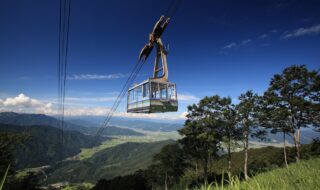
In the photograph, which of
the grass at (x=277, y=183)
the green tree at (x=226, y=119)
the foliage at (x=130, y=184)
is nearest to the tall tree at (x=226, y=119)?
the green tree at (x=226, y=119)

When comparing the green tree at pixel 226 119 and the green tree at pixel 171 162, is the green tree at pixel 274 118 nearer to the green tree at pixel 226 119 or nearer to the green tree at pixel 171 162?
the green tree at pixel 226 119

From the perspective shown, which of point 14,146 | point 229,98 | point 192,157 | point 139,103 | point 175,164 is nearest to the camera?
point 139,103

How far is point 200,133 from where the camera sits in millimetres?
29828

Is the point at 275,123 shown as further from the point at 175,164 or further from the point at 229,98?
the point at 175,164

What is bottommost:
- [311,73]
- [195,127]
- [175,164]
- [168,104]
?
[175,164]

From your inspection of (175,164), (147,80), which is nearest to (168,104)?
(147,80)

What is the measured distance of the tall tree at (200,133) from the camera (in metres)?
29.3

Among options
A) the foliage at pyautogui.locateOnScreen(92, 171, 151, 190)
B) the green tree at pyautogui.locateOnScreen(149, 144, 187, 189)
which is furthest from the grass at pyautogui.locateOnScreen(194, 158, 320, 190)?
the foliage at pyautogui.locateOnScreen(92, 171, 151, 190)

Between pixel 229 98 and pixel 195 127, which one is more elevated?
pixel 229 98

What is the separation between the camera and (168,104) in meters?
13.7

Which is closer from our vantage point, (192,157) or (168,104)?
(168,104)

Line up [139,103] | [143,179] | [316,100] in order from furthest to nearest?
[143,179] < [316,100] < [139,103]

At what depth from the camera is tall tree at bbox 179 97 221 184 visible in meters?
29.3

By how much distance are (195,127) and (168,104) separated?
59.9ft
